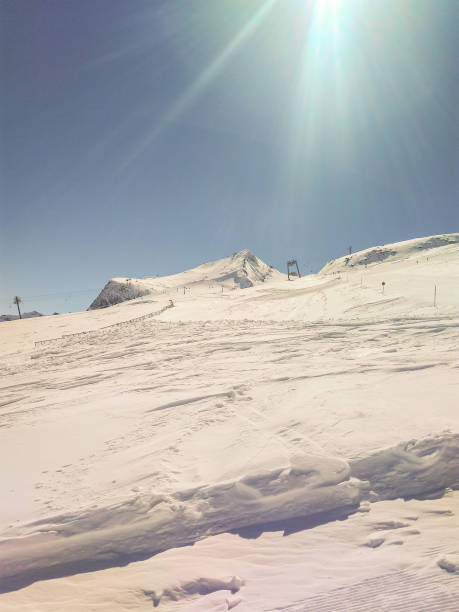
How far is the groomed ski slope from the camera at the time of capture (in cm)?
272

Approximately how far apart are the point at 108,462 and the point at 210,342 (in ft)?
23.8

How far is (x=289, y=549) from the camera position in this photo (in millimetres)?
3008

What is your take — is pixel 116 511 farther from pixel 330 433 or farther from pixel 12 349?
pixel 12 349

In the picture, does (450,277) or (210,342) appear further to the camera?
(450,277)


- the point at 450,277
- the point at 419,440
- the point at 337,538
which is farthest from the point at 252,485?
the point at 450,277

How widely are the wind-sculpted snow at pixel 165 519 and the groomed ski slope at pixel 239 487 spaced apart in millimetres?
16

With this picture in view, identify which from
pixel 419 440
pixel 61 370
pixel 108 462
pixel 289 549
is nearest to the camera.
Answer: pixel 289 549

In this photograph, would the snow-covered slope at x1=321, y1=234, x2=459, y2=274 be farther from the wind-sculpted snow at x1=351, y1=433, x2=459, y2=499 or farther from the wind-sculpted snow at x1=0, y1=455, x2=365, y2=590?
the wind-sculpted snow at x1=0, y1=455, x2=365, y2=590

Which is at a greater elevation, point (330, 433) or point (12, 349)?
point (12, 349)

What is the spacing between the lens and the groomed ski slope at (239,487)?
2.72 m

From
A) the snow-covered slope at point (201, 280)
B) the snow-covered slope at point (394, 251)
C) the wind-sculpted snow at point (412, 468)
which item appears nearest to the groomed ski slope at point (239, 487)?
the wind-sculpted snow at point (412, 468)

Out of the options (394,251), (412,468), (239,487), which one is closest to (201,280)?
(394,251)

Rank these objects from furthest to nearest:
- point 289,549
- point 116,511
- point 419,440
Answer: point 419,440 < point 116,511 < point 289,549

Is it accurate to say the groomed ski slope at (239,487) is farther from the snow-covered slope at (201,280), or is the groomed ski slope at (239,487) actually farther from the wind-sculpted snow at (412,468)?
the snow-covered slope at (201,280)
